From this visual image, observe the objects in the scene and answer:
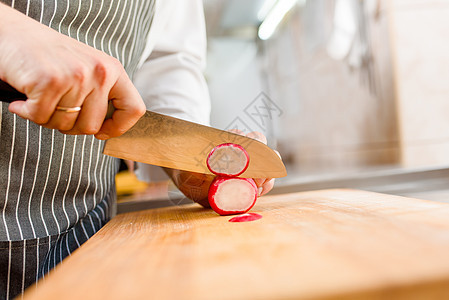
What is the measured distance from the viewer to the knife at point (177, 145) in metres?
0.78

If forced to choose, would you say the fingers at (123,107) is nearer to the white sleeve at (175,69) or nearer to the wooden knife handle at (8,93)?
the wooden knife handle at (8,93)

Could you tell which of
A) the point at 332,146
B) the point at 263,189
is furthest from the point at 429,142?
the point at 263,189

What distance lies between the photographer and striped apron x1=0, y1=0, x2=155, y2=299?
759 millimetres

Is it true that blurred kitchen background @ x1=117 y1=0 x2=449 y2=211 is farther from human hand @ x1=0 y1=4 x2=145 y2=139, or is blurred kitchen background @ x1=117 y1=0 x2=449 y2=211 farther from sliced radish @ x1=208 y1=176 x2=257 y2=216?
human hand @ x1=0 y1=4 x2=145 y2=139

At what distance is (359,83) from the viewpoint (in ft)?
9.66

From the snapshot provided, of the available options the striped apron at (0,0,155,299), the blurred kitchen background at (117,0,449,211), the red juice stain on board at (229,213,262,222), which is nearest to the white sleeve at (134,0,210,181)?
the striped apron at (0,0,155,299)

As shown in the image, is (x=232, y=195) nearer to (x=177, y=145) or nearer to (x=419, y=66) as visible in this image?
(x=177, y=145)

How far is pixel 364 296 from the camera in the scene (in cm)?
35

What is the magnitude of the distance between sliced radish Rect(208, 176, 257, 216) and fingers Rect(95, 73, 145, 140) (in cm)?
27

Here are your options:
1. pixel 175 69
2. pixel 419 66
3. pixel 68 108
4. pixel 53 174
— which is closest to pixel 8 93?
pixel 68 108

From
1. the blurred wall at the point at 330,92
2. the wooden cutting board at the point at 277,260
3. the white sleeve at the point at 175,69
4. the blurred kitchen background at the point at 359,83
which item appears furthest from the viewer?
the blurred wall at the point at 330,92

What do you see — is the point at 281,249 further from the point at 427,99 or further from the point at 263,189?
the point at 427,99

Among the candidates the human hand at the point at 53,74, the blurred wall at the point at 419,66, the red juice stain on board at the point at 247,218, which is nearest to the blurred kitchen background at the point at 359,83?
the blurred wall at the point at 419,66

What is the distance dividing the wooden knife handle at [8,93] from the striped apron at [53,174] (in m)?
0.16
